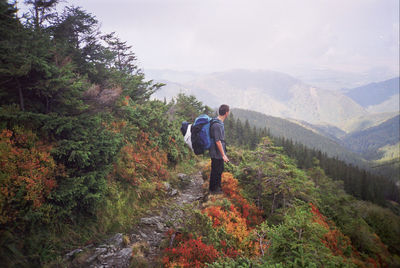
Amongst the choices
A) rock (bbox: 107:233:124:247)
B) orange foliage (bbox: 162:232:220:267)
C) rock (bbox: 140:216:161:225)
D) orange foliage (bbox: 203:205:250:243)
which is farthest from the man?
rock (bbox: 107:233:124:247)

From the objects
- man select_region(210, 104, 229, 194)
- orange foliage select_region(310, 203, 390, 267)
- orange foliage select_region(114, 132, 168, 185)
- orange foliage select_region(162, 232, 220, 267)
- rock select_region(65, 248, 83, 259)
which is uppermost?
man select_region(210, 104, 229, 194)

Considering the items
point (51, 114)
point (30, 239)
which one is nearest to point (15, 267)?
point (30, 239)

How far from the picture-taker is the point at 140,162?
9.11m

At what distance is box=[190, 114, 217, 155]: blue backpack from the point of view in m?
6.89

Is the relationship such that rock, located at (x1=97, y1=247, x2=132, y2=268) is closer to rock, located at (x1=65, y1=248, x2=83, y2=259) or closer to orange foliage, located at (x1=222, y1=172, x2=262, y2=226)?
rock, located at (x1=65, y1=248, x2=83, y2=259)

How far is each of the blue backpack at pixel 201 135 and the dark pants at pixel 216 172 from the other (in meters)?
0.73

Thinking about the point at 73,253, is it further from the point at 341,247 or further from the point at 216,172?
the point at 341,247

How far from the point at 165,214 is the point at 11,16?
8.32 meters

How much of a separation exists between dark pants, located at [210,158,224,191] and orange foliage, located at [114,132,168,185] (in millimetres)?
2970

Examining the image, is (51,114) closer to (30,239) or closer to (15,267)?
(30,239)

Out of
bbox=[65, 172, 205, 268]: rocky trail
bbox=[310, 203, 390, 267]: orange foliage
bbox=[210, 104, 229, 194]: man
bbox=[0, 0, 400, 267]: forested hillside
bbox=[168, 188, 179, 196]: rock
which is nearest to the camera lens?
bbox=[0, 0, 400, 267]: forested hillside

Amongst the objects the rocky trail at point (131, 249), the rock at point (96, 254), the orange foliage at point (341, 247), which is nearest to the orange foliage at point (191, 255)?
the rocky trail at point (131, 249)

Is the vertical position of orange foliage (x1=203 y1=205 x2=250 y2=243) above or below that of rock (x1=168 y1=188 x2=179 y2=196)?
above

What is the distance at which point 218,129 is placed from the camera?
6898 millimetres
